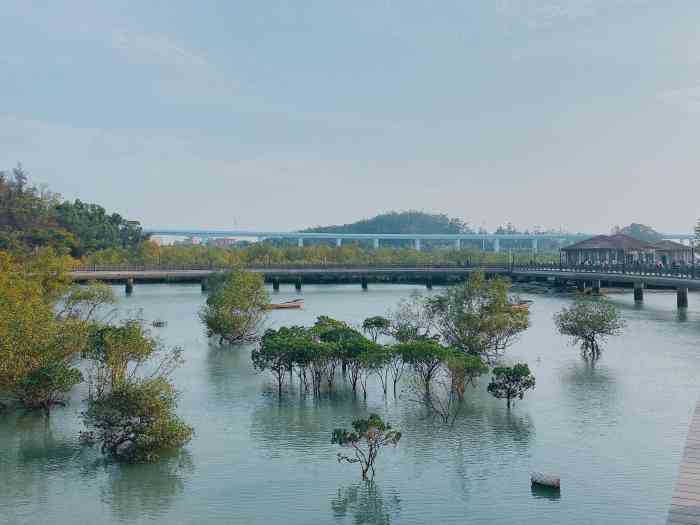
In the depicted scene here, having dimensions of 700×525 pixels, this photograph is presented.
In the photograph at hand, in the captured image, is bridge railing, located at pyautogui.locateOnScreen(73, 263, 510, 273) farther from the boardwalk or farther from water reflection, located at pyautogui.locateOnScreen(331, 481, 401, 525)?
the boardwalk

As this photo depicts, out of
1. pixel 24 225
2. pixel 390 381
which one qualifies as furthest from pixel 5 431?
pixel 24 225

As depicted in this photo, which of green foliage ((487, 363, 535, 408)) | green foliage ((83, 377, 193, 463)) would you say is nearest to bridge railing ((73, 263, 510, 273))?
green foliage ((487, 363, 535, 408))

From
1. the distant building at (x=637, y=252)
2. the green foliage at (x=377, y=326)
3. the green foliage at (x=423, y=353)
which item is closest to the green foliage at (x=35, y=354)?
the green foliage at (x=423, y=353)

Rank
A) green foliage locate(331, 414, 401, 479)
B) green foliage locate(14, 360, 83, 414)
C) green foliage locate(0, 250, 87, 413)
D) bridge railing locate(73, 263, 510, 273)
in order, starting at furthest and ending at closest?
bridge railing locate(73, 263, 510, 273) < green foliage locate(0, 250, 87, 413) < green foliage locate(14, 360, 83, 414) < green foliage locate(331, 414, 401, 479)

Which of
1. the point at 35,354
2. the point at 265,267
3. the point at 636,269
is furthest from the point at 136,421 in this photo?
the point at 265,267

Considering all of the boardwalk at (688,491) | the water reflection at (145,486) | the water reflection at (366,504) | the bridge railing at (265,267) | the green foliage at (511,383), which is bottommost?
the water reflection at (366,504)

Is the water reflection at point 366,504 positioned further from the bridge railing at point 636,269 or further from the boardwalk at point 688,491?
the bridge railing at point 636,269
